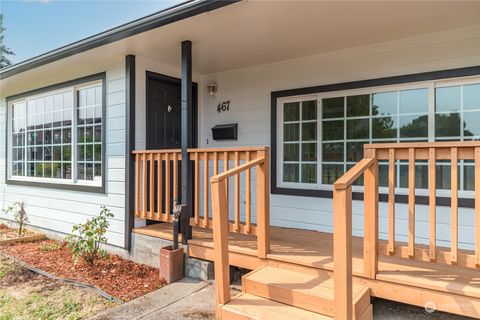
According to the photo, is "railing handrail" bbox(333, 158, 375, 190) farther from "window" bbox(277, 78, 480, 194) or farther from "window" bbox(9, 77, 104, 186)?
"window" bbox(9, 77, 104, 186)

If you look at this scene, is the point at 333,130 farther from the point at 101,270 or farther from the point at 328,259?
the point at 101,270

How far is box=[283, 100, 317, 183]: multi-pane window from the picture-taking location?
4.16 m

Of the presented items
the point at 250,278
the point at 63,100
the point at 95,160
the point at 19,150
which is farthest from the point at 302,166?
the point at 19,150

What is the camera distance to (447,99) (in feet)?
10.8

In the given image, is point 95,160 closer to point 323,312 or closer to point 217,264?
point 217,264

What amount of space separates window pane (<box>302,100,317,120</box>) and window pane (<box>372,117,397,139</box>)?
0.75m

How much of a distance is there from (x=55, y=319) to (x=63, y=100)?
3.62 m

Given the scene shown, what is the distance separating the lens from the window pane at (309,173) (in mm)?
4129

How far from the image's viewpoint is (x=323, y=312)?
2.22 metres

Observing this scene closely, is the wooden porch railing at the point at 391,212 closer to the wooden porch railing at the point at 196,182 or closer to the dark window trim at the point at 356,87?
the wooden porch railing at the point at 196,182

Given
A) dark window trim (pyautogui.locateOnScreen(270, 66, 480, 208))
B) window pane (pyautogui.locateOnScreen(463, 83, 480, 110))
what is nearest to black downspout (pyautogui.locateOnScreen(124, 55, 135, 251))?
dark window trim (pyautogui.locateOnScreen(270, 66, 480, 208))

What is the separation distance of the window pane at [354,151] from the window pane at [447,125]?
0.80m

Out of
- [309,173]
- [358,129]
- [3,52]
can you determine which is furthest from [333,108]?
[3,52]

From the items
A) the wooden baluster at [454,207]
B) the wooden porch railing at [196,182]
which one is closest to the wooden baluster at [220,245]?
the wooden porch railing at [196,182]
